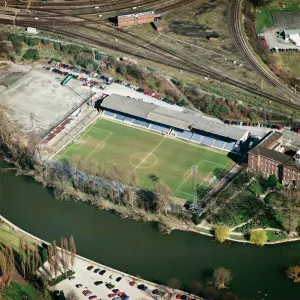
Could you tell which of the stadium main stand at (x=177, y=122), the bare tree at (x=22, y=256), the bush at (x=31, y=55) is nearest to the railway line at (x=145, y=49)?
the bush at (x=31, y=55)

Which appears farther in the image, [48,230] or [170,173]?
[170,173]

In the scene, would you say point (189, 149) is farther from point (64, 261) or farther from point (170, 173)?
point (64, 261)

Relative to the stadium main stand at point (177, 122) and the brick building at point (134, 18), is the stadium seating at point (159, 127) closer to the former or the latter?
the stadium main stand at point (177, 122)

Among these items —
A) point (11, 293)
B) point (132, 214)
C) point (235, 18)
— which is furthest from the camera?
point (235, 18)

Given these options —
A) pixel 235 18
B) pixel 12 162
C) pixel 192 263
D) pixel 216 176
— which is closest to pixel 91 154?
pixel 12 162

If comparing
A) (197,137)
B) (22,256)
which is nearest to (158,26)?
(197,137)

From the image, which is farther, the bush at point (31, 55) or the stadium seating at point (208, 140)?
the bush at point (31, 55)
